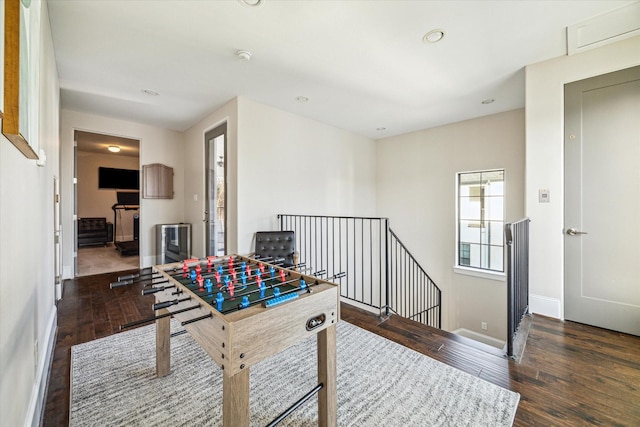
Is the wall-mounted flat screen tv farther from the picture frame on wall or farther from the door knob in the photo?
the door knob

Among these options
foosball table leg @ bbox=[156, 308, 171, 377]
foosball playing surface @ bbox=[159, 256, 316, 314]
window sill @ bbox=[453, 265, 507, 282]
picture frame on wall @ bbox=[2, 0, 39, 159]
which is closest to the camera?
picture frame on wall @ bbox=[2, 0, 39, 159]

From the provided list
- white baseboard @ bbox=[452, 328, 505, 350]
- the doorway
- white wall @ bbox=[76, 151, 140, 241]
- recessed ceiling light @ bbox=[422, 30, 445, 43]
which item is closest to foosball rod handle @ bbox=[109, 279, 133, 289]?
the doorway

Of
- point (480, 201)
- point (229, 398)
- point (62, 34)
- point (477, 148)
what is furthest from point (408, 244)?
point (62, 34)

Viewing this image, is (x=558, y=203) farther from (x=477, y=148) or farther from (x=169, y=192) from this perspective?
(x=169, y=192)

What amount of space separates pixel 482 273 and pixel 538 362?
2.54 m

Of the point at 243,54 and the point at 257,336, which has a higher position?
the point at 243,54

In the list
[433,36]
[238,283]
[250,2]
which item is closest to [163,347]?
[238,283]

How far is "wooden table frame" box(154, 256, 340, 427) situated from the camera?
1007 millimetres

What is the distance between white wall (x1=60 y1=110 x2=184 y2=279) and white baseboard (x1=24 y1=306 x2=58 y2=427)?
269 centimetres

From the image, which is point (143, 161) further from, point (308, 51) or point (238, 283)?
point (238, 283)

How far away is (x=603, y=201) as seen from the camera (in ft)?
7.89

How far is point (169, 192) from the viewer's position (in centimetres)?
511

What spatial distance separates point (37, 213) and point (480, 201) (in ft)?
17.7

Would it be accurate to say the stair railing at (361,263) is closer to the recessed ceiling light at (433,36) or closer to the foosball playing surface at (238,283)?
the foosball playing surface at (238,283)
